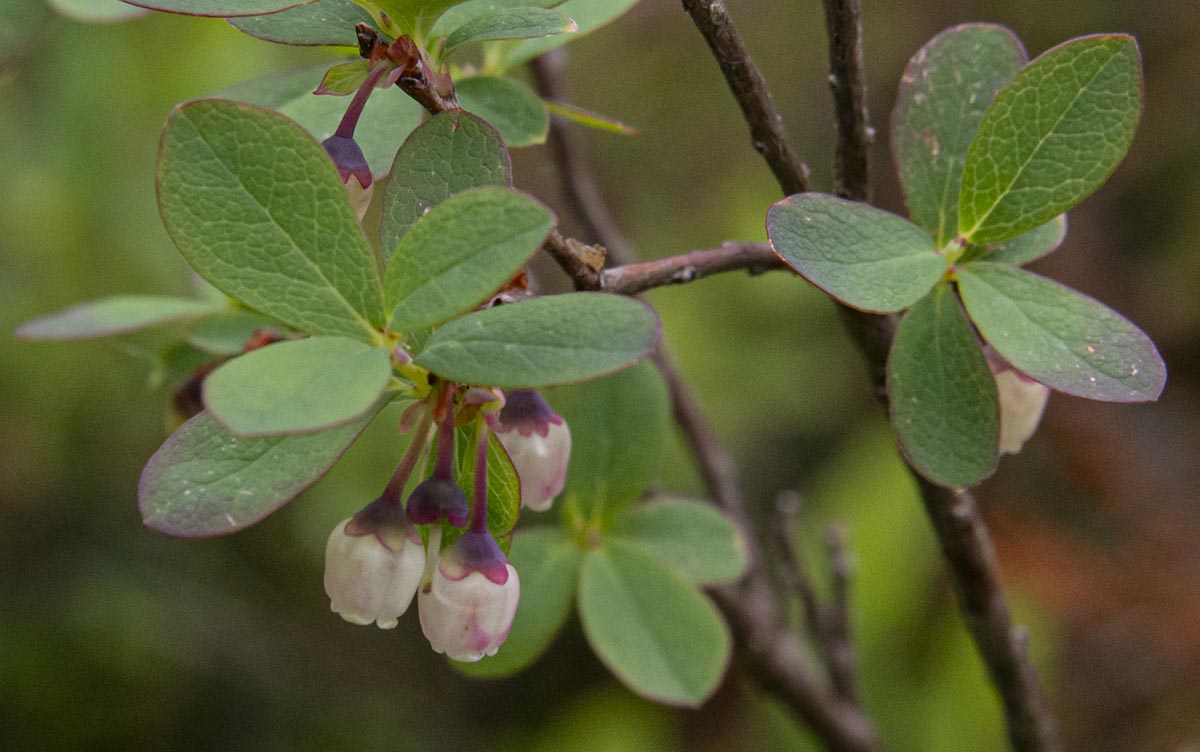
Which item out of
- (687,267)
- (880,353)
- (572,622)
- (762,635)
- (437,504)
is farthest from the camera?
(572,622)

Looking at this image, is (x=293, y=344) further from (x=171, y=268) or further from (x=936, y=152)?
(x=171, y=268)

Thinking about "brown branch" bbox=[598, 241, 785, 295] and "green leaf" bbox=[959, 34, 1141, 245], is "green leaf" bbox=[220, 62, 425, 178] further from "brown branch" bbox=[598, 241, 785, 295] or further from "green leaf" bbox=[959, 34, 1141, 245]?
"green leaf" bbox=[959, 34, 1141, 245]

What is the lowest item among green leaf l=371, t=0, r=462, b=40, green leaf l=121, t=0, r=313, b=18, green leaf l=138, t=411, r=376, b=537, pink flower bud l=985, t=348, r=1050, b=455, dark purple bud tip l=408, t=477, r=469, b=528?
pink flower bud l=985, t=348, r=1050, b=455

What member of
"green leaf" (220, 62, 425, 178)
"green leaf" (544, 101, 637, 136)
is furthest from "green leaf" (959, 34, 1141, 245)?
"green leaf" (220, 62, 425, 178)

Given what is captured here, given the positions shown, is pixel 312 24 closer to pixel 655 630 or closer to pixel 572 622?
pixel 655 630

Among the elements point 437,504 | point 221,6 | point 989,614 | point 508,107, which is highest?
point 221,6

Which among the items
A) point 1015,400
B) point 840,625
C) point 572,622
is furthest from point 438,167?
point 572,622

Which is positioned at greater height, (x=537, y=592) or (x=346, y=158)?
(x=346, y=158)
